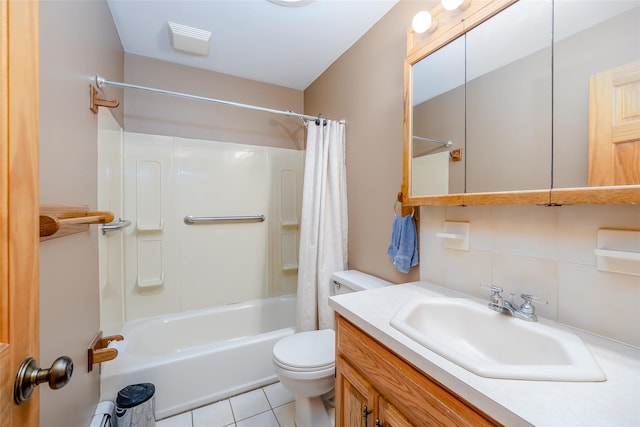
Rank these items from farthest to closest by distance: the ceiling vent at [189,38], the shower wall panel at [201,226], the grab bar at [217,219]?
the grab bar at [217,219], the shower wall panel at [201,226], the ceiling vent at [189,38]

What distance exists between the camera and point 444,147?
121 cm

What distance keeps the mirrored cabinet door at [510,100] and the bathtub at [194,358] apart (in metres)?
1.66

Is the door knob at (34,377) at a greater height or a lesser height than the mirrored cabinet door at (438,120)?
lesser

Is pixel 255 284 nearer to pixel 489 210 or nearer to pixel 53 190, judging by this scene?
pixel 53 190

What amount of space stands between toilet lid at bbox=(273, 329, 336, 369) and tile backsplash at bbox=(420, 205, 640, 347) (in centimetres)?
75

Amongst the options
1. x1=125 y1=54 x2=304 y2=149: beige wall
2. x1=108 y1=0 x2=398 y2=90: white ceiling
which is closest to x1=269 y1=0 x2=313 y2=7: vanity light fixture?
x1=108 y1=0 x2=398 y2=90: white ceiling

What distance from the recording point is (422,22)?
1.23 m

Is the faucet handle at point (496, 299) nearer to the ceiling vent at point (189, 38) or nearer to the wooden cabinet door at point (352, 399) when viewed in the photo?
the wooden cabinet door at point (352, 399)

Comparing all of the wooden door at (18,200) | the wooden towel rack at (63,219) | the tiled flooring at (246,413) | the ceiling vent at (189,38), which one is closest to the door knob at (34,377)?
the wooden door at (18,200)

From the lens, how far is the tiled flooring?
1.53 metres

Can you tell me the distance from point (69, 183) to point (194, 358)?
3.89 feet

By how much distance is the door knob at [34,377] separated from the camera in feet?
1.41

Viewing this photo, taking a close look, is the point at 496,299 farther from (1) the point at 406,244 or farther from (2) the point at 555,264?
(1) the point at 406,244

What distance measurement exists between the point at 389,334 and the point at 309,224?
118cm
